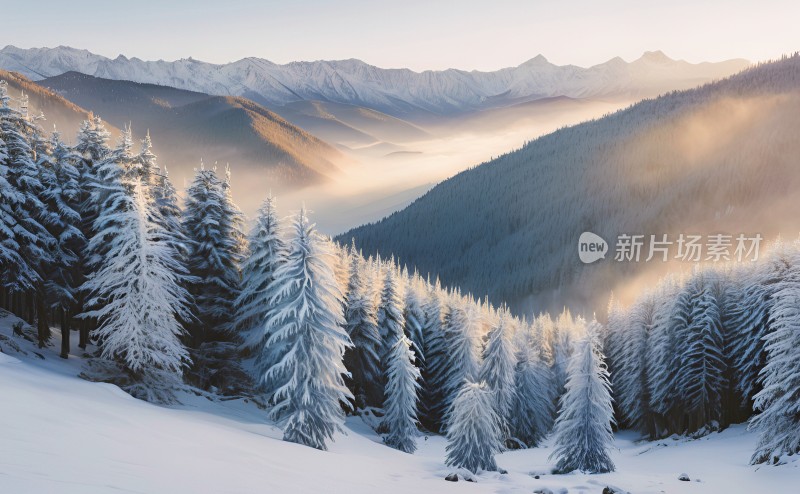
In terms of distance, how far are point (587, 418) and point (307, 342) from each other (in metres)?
19.6

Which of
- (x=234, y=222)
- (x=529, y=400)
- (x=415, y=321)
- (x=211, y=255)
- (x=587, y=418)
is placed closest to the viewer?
(x=211, y=255)

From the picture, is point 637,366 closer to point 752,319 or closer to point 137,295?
point 752,319

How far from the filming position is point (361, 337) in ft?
143

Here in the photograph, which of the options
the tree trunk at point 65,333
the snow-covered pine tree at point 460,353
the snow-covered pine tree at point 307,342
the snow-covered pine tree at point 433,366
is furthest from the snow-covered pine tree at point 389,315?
the tree trunk at point 65,333

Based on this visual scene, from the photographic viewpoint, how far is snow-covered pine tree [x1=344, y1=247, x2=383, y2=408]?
43.3 m

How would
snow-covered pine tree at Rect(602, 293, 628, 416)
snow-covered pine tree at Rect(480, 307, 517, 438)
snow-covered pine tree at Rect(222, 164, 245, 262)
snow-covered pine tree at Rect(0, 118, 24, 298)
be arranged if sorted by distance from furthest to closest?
snow-covered pine tree at Rect(602, 293, 628, 416), snow-covered pine tree at Rect(480, 307, 517, 438), snow-covered pine tree at Rect(222, 164, 245, 262), snow-covered pine tree at Rect(0, 118, 24, 298)

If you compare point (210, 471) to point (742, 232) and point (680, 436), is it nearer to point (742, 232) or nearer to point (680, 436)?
point (680, 436)

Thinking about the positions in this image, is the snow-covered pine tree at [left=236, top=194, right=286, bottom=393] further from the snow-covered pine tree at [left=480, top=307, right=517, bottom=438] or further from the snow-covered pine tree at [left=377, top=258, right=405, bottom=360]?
the snow-covered pine tree at [left=480, top=307, right=517, bottom=438]

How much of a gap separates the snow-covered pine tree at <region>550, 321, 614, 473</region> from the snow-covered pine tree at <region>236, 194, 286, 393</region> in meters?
19.2

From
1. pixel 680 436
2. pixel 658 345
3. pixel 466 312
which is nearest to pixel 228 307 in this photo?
pixel 466 312

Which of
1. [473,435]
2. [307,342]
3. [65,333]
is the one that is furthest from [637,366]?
[65,333]

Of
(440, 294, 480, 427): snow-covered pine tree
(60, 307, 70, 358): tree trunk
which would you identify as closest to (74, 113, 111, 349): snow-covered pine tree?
(60, 307, 70, 358): tree trunk

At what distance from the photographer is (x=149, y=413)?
17.9m

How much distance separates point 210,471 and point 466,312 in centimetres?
4214
